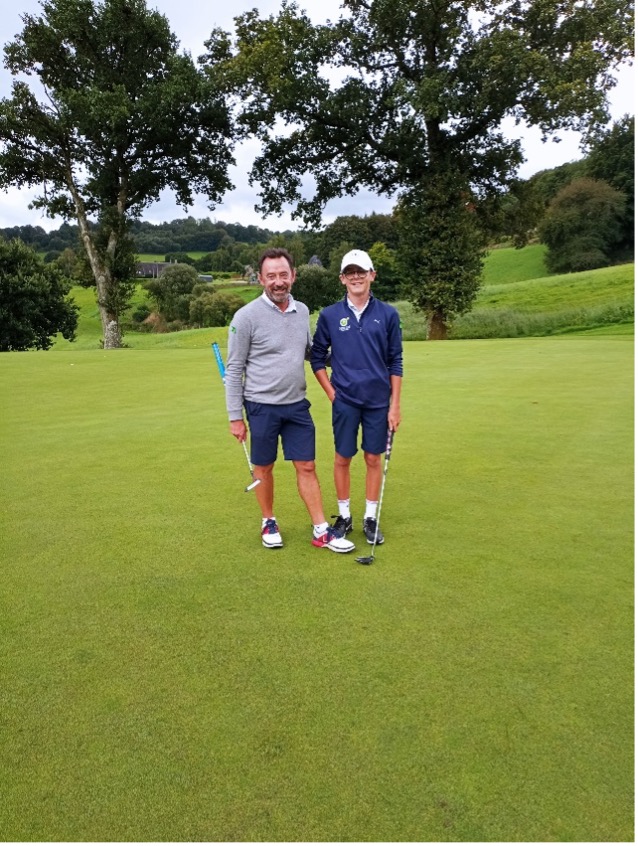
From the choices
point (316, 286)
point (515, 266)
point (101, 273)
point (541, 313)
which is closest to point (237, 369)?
point (541, 313)

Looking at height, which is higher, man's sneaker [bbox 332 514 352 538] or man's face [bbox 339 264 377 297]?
man's face [bbox 339 264 377 297]

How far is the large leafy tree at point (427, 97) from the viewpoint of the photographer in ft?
69.3

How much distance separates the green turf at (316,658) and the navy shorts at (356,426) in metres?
0.62

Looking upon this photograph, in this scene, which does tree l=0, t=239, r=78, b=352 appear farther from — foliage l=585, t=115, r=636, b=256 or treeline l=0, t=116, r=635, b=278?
foliage l=585, t=115, r=636, b=256

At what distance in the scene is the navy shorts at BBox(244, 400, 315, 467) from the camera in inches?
166

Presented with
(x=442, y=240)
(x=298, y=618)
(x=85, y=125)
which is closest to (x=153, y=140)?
(x=85, y=125)

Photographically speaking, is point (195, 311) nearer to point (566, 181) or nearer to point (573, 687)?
point (566, 181)

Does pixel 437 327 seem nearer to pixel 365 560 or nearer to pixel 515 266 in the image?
pixel 365 560

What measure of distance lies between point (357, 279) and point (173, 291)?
60974mm

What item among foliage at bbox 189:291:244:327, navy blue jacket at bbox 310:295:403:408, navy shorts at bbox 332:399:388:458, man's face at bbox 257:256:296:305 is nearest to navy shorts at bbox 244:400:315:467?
navy shorts at bbox 332:399:388:458

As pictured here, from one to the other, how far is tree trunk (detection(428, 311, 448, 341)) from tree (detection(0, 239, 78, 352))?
23270mm

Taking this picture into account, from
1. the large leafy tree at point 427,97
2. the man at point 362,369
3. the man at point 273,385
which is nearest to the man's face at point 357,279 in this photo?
the man at point 362,369

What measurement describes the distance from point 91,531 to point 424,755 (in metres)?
2.92

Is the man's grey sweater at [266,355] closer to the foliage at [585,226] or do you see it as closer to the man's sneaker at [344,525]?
the man's sneaker at [344,525]
